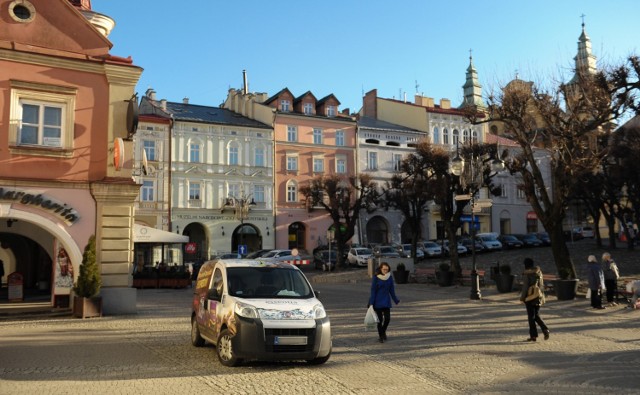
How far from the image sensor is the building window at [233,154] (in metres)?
51.2

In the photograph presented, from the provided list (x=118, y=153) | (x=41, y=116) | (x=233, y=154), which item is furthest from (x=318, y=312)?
(x=233, y=154)

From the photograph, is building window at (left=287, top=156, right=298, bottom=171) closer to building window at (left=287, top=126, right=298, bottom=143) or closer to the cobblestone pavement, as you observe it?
building window at (left=287, top=126, right=298, bottom=143)

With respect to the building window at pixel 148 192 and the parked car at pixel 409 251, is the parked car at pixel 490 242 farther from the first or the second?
the building window at pixel 148 192

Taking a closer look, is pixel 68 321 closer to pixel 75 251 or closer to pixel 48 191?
pixel 75 251

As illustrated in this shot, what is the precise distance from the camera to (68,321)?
51.3 feet

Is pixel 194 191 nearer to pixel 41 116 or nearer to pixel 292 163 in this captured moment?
pixel 292 163

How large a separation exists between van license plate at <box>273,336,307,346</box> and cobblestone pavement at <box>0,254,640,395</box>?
1.39 feet

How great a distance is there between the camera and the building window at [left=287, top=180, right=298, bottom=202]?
177 feet

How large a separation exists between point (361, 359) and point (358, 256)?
110 ft

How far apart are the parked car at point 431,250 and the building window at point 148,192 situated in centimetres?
2179

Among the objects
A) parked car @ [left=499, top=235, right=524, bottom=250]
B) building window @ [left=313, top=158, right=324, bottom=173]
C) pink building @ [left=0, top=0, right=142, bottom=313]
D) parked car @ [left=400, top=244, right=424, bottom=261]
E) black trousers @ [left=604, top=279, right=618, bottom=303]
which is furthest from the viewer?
building window @ [left=313, top=158, right=324, bottom=173]

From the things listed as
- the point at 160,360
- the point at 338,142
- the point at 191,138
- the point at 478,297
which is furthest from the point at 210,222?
the point at 160,360

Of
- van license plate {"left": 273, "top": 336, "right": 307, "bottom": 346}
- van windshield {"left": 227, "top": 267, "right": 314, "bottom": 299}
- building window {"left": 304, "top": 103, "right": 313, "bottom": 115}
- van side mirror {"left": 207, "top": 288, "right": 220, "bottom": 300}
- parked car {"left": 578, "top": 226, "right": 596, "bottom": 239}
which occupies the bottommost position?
van license plate {"left": 273, "top": 336, "right": 307, "bottom": 346}

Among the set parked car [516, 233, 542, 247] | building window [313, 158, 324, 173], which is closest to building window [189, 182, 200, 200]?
building window [313, 158, 324, 173]
